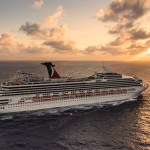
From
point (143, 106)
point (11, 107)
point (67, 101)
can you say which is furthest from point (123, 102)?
point (11, 107)

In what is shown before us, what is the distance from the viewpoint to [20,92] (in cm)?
6475

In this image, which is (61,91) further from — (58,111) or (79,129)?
(79,129)

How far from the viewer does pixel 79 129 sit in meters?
52.5

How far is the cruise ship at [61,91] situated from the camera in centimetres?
6406

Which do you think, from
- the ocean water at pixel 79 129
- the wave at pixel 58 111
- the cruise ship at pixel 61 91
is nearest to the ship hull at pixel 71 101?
the cruise ship at pixel 61 91

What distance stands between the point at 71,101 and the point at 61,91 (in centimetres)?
382

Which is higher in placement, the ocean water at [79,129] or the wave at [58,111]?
the wave at [58,111]

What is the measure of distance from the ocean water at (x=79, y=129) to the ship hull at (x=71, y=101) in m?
1.77

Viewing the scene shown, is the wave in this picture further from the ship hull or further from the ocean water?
the ship hull

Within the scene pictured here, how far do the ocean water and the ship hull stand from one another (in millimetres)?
1769

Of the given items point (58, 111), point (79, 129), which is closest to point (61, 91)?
point (58, 111)

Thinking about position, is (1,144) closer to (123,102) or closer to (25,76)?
(25,76)

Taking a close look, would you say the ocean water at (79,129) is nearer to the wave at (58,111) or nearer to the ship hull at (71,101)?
the wave at (58,111)

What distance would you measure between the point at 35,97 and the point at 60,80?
28.9ft
